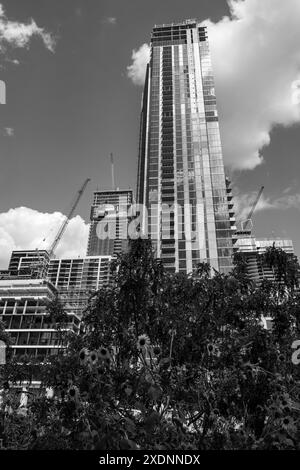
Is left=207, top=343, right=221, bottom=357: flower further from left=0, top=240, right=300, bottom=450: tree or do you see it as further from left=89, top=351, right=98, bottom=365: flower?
left=89, top=351, right=98, bottom=365: flower

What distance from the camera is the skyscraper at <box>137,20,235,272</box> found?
83625mm

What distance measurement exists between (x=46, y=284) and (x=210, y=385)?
98.0m

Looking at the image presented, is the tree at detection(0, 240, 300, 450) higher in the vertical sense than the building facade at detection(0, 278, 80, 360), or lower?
lower

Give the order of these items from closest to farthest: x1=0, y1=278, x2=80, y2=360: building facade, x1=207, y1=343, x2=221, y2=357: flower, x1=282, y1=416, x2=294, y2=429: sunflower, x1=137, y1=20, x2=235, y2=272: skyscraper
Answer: x1=282, y1=416, x2=294, y2=429: sunflower → x1=207, y1=343, x2=221, y2=357: flower → x1=0, y1=278, x2=80, y2=360: building facade → x1=137, y1=20, x2=235, y2=272: skyscraper

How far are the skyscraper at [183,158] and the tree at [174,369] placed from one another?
66621 mm

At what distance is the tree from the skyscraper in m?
66.6

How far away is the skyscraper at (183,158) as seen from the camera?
83625 mm

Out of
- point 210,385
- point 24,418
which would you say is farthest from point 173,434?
point 24,418

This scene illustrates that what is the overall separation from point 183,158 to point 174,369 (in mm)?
91708

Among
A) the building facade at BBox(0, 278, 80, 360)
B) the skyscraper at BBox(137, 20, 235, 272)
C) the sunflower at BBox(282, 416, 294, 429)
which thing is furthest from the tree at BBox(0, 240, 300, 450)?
the building facade at BBox(0, 278, 80, 360)

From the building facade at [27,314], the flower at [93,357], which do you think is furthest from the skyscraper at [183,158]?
the flower at [93,357]

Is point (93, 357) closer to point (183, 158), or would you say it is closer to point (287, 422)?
point (287, 422)

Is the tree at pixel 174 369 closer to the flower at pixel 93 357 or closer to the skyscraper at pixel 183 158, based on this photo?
the flower at pixel 93 357
